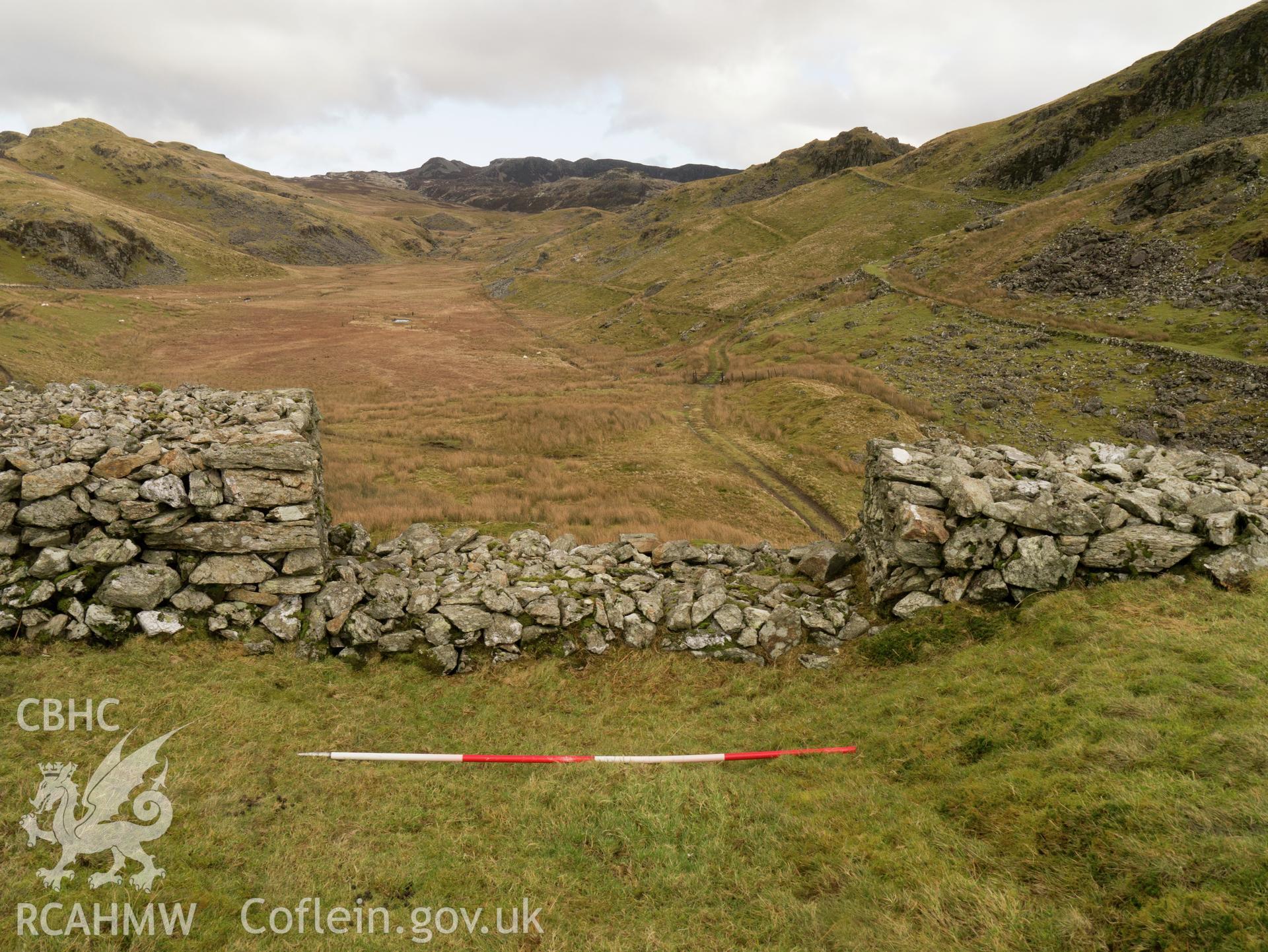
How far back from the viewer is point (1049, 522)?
12.6 meters

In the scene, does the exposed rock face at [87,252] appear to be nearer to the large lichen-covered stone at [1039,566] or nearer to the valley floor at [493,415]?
the valley floor at [493,415]

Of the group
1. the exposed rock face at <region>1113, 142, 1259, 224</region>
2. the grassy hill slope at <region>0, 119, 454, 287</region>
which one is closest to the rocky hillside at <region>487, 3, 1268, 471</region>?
the exposed rock face at <region>1113, 142, 1259, 224</region>

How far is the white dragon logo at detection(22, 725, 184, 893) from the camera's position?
277 inches

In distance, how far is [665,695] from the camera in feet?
41.3

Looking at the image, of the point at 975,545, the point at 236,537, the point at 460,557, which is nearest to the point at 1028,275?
the point at 975,545

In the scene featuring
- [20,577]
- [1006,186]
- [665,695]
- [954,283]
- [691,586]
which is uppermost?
[1006,186]

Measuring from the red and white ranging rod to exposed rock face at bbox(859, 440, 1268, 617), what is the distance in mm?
5119

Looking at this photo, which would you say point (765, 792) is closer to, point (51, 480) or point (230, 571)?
point (230, 571)

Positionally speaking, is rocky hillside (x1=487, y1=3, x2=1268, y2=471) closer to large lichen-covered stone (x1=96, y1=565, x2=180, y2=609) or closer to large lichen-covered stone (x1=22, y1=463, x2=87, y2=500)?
large lichen-covered stone (x1=96, y1=565, x2=180, y2=609)

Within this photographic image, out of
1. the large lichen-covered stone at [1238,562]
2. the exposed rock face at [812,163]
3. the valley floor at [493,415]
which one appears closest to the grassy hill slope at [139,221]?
the valley floor at [493,415]

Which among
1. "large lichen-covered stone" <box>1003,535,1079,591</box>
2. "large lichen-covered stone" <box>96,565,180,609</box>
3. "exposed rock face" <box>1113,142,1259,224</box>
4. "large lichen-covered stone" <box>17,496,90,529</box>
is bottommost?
"large lichen-covered stone" <box>96,565,180,609</box>

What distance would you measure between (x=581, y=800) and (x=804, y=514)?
70.3 ft

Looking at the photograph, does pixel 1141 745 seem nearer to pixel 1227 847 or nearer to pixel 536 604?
pixel 1227 847

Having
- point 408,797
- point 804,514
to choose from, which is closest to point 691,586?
point 408,797
